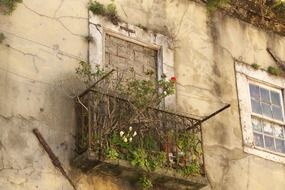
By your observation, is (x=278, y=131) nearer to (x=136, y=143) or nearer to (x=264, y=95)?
(x=264, y=95)

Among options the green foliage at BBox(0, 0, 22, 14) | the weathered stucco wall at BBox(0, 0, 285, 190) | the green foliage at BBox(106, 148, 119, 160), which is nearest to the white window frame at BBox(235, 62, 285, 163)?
the weathered stucco wall at BBox(0, 0, 285, 190)

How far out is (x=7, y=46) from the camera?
28.4 feet

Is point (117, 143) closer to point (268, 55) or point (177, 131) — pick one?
point (177, 131)

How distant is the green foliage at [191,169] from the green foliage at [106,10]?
7.67 ft

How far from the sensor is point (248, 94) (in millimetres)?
10836

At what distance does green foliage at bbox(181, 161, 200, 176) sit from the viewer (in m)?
8.93

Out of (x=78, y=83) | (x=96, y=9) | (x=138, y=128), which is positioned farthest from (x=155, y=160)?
(x=96, y=9)

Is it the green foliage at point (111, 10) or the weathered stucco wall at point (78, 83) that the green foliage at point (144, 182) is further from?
the green foliage at point (111, 10)

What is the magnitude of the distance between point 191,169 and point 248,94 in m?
2.34

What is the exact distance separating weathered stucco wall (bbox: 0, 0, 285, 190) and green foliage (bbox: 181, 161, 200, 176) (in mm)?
684

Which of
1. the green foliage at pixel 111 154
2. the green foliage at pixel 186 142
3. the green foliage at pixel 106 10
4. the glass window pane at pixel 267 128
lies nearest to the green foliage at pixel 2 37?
the green foliage at pixel 106 10

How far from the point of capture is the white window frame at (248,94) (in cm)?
1041

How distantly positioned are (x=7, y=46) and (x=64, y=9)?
3.79 feet

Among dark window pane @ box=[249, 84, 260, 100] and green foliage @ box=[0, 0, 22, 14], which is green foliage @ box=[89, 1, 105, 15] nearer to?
green foliage @ box=[0, 0, 22, 14]
